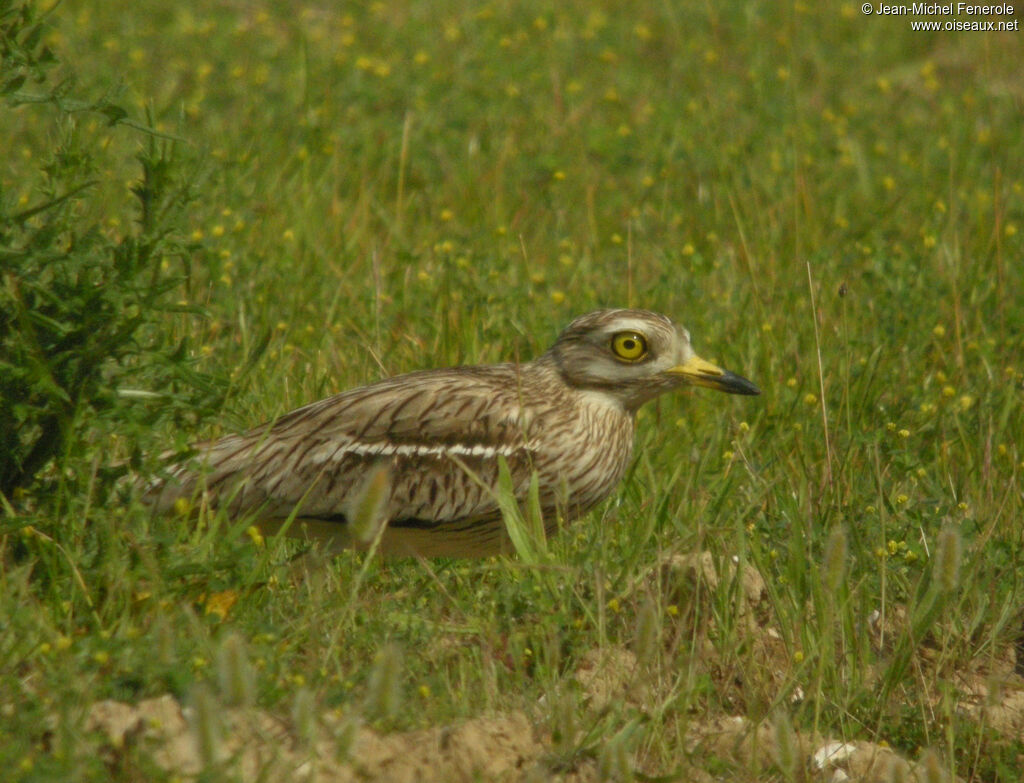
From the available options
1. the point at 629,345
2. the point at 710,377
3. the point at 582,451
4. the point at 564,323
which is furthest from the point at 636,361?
the point at 564,323

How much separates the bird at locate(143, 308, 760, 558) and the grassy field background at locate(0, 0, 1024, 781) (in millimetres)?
157

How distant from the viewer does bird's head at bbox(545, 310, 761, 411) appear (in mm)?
5301

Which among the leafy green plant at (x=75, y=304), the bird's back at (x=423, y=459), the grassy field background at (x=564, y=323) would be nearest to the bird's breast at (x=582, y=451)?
the bird's back at (x=423, y=459)

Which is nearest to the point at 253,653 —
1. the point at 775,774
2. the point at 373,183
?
the point at 775,774

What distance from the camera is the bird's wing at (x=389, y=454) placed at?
4.98m

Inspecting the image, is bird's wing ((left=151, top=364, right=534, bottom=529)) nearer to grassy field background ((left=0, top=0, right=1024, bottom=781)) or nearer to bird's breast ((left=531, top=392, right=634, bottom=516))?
bird's breast ((left=531, top=392, right=634, bottom=516))

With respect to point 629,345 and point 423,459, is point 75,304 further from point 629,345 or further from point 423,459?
point 629,345

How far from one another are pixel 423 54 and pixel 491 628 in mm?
6280

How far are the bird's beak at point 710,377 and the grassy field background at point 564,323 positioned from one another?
27cm

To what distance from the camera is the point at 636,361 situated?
5324 mm

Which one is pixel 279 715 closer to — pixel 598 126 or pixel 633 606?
pixel 633 606

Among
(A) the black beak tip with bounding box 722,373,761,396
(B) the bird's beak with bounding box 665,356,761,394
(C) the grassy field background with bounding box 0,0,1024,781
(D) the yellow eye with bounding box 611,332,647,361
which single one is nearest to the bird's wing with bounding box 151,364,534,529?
(C) the grassy field background with bounding box 0,0,1024,781

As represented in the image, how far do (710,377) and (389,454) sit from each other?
108 centimetres

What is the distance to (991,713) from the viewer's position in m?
4.50
